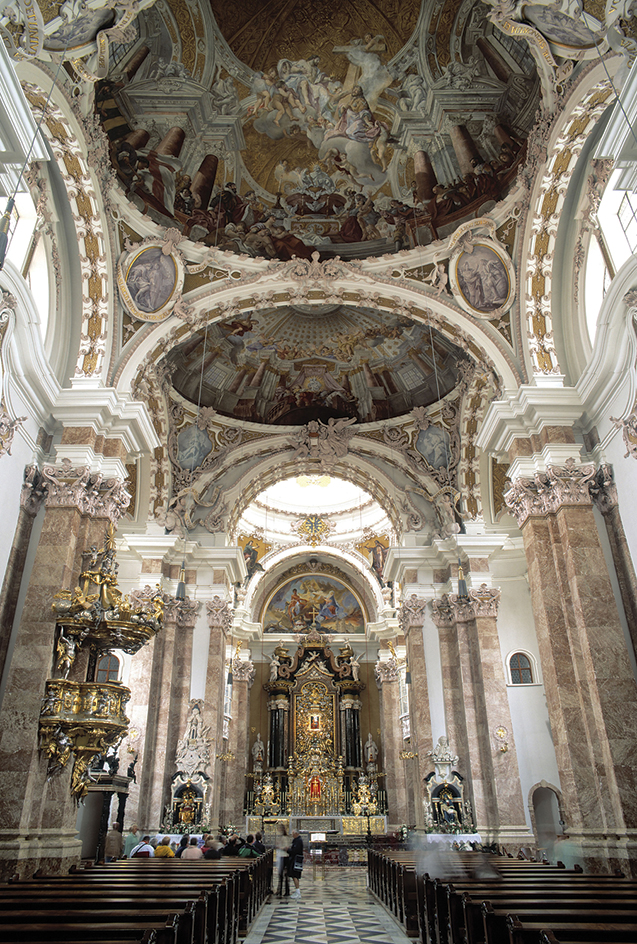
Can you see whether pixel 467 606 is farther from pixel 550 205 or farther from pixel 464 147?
pixel 464 147

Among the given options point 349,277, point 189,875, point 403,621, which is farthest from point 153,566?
point 189,875

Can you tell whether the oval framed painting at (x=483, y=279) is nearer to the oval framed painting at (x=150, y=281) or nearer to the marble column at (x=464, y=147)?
the marble column at (x=464, y=147)

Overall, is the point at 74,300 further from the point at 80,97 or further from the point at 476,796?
the point at 476,796

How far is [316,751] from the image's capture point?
85.4 feet

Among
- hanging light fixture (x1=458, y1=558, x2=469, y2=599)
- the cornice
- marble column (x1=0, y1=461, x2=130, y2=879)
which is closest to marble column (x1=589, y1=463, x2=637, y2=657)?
the cornice

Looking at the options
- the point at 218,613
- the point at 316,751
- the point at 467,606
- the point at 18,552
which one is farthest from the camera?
the point at 316,751

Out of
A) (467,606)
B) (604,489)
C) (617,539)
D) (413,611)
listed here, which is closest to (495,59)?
(604,489)

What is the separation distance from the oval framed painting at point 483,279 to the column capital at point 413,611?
7.24 meters

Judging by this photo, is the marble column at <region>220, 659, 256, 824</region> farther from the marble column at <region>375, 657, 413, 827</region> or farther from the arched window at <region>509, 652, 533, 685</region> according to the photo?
the arched window at <region>509, 652, 533, 685</region>

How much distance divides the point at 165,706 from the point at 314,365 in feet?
29.3

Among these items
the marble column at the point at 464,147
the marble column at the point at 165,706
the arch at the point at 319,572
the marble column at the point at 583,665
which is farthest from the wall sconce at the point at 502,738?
the arch at the point at 319,572

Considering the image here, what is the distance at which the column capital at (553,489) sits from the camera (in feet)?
32.2

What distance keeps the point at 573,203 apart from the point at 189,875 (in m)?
10.7

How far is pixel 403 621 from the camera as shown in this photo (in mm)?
16500
